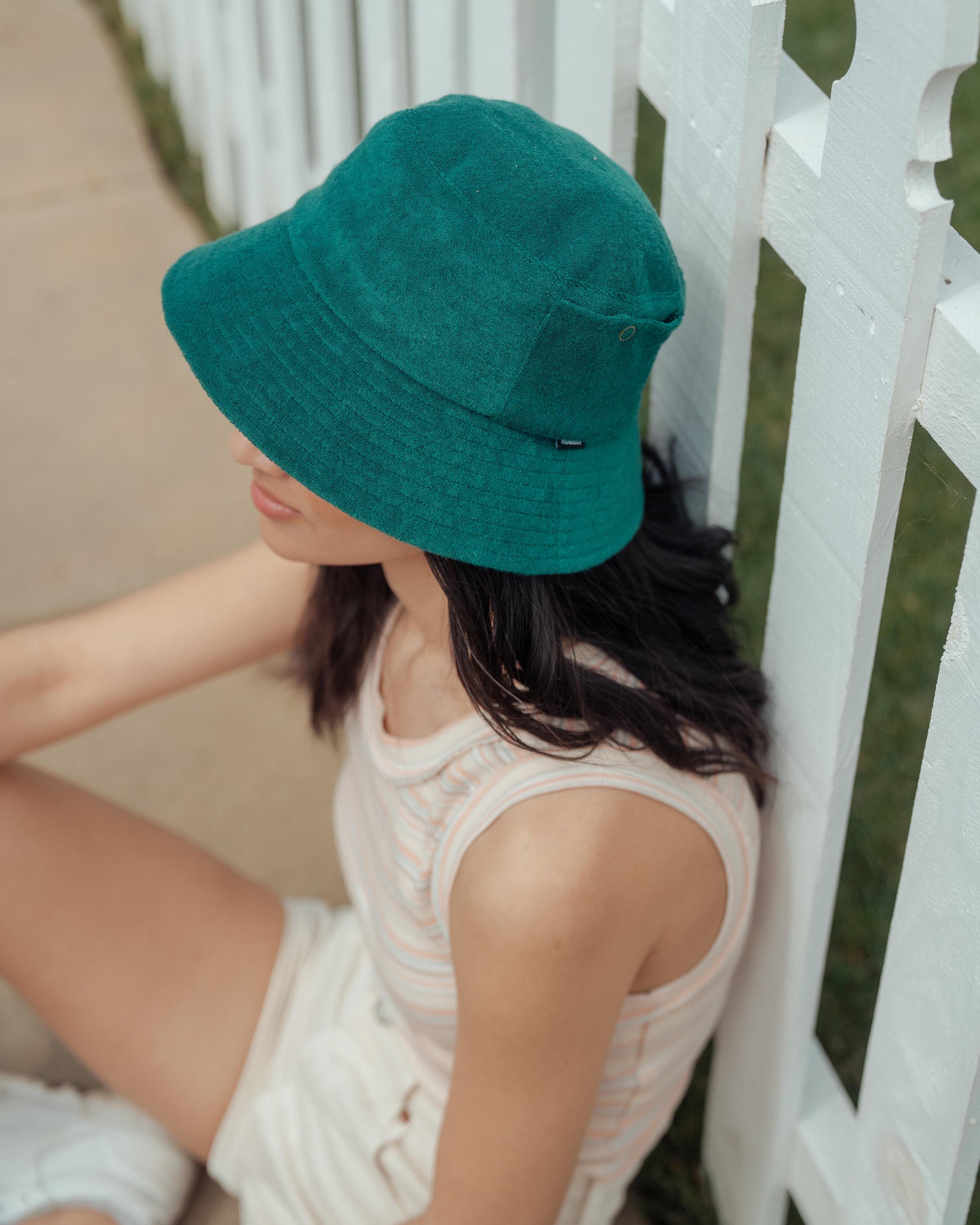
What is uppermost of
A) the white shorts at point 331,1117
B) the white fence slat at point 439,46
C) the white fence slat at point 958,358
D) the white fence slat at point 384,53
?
the white fence slat at point 958,358

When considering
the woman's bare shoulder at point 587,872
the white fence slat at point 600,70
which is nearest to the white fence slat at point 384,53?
the white fence slat at point 600,70

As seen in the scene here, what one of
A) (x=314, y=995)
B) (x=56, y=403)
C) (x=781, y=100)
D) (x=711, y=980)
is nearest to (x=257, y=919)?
(x=314, y=995)

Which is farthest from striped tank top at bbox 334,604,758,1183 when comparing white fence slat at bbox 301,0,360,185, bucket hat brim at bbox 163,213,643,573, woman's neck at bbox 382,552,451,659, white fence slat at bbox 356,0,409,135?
white fence slat at bbox 301,0,360,185

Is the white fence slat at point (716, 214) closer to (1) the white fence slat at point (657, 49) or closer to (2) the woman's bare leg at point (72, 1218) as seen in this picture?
(1) the white fence slat at point (657, 49)

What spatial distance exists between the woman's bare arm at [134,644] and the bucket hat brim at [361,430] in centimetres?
55

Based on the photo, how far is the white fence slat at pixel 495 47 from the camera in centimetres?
167

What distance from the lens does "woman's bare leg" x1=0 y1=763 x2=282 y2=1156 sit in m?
1.67

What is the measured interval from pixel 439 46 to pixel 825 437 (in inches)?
43.0

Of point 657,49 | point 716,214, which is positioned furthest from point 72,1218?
point 657,49

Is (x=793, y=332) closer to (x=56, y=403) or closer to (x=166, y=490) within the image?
(x=166, y=490)

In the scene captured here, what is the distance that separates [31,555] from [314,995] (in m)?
1.41

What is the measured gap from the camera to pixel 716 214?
49.4 inches

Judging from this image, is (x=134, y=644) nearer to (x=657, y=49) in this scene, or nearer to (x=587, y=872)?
(x=587, y=872)

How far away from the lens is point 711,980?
56.9 inches
